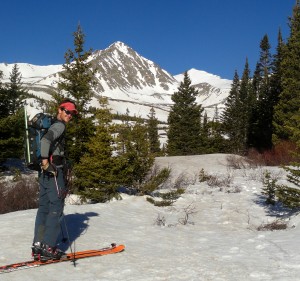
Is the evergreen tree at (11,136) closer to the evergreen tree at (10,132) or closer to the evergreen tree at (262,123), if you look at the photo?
the evergreen tree at (10,132)

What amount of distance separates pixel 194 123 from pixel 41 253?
146 ft

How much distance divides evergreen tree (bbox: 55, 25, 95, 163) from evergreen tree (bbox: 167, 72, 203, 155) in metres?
29.5

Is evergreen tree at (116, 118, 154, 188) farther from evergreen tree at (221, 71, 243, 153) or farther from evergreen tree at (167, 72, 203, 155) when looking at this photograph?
evergreen tree at (221, 71, 243, 153)

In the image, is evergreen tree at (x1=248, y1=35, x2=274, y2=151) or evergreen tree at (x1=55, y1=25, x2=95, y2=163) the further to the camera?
evergreen tree at (x1=248, y1=35, x2=274, y2=151)

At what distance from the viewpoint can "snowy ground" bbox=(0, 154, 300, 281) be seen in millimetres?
5816

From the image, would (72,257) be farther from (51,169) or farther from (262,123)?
(262,123)

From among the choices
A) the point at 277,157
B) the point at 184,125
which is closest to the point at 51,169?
the point at 277,157

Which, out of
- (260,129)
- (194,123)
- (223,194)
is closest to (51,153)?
(223,194)

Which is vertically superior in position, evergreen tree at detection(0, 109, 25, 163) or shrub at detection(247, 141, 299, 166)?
evergreen tree at detection(0, 109, 25, 163)

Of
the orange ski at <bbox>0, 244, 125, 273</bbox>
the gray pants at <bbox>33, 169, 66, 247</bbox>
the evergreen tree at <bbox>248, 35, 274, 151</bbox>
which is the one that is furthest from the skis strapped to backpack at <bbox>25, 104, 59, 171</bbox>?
the evergreen tree at <bbox>248, 35, 274, 151</bbox>

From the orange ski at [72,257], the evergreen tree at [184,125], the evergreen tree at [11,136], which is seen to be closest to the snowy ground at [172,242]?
the orange ski at [72,257]

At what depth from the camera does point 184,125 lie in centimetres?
5000

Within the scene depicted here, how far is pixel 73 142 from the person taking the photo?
1709 centimetres

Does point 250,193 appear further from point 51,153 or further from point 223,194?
point 51,153
